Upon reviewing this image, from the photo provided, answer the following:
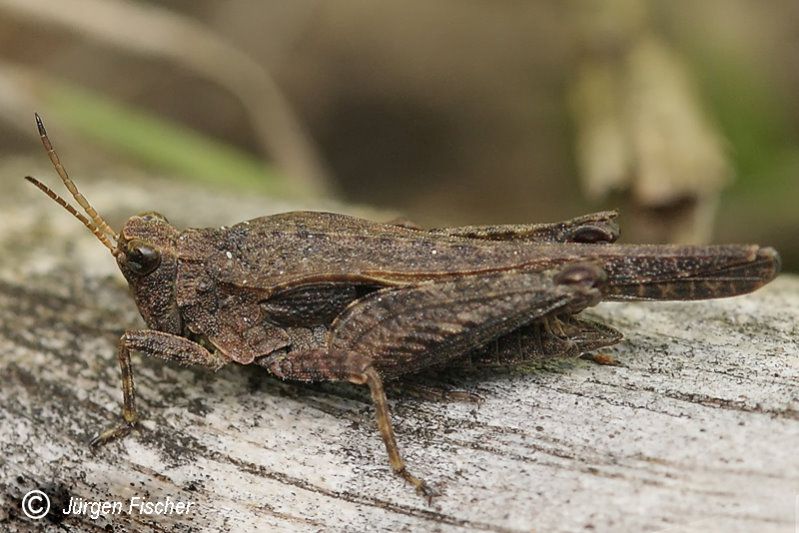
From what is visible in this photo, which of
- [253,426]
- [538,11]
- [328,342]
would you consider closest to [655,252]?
[328,342]

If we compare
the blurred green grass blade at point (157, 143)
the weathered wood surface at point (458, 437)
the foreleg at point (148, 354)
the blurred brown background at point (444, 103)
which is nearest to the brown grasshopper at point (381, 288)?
the foreleg at point (148, 354)

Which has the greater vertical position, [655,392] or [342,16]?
[342,16]

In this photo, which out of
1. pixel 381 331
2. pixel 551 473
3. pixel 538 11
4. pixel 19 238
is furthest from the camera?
pixel 538 11

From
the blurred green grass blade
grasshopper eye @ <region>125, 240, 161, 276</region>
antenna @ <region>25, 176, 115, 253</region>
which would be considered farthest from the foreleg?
the blurred green grass blade

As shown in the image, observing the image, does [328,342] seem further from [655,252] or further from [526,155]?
[526,155]

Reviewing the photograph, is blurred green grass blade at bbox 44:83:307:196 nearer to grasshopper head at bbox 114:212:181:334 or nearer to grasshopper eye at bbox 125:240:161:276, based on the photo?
grasshopper head at bbox 114:212:181:334

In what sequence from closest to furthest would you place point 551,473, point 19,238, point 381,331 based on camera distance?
point 551,473 < point 381,331 < point 19,238

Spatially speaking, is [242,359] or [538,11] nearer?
[242,359]

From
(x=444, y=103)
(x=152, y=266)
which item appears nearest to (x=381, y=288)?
(x=152, y=266)

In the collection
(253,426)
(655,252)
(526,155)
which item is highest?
(526,155)
